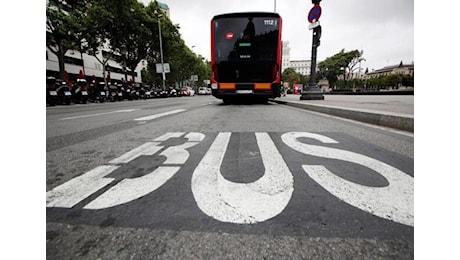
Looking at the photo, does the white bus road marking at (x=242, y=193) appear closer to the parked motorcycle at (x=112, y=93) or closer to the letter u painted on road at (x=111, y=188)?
the letter u painted on road at (x=111, y=188)

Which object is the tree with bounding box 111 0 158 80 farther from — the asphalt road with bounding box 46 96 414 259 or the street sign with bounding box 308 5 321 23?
the asphalt road with bounding box 46 96 414 259

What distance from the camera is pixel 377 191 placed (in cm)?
111

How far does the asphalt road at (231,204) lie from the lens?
2.40 ft

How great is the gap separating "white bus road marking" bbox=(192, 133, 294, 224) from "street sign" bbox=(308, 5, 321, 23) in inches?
308

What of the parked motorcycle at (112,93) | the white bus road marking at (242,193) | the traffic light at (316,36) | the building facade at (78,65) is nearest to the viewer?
→ the white bus road marking at (242,193)

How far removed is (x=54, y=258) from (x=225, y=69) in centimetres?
784

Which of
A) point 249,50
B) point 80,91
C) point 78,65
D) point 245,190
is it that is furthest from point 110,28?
point 245,190

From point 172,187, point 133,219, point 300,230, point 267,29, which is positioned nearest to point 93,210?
point 133,219

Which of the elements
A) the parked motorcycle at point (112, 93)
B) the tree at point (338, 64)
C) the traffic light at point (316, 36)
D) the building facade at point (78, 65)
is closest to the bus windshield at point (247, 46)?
the traffic light at point (316, 36)

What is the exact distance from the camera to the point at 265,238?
76 centimetres

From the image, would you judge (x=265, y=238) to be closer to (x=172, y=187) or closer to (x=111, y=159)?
(x=172, y=187)

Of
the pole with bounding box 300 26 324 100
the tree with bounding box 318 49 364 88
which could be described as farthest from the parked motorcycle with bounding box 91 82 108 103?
the tree with bounding box 318 49 364 88

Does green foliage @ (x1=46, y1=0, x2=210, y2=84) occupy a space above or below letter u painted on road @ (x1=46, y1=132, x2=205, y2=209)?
above

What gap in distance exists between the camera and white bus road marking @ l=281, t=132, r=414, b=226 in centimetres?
93
